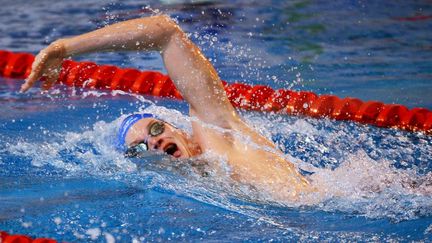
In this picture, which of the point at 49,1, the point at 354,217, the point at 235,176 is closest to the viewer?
the point at 354,217

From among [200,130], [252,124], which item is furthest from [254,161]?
[252,124]

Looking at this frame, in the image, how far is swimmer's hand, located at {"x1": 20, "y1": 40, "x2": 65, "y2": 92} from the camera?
2539 millimetres

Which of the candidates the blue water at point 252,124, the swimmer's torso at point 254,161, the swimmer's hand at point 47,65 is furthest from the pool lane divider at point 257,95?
the swimmer's hand at point 47,65

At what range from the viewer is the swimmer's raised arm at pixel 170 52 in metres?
2.70

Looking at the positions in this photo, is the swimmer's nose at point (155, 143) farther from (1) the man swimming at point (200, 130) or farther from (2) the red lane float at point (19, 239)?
(2) the red lane float at point (19, 239)

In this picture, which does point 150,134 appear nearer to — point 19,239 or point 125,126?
point 125,126

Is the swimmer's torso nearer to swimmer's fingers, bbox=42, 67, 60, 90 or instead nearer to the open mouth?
the open mouth

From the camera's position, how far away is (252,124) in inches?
158

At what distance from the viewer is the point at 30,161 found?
3393 millimetres

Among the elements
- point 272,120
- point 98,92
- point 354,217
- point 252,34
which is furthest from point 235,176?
point 252,34

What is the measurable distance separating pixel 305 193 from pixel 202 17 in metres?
3.52

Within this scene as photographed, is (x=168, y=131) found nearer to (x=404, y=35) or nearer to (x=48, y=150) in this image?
(x=48, y=150)

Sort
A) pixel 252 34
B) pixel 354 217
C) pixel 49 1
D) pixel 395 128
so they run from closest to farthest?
1. pixel 354 217
2. pixel 395 128
3. pixel 252 34
4. pixel 49 1

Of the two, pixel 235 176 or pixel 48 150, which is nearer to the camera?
pixel 235 176
